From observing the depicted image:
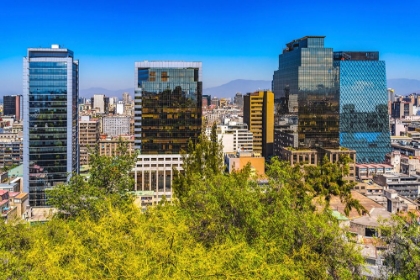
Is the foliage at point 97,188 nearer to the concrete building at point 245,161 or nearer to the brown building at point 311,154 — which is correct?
the concrete building at point 245,161

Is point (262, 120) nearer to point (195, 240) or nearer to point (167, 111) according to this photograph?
point (167, 111)

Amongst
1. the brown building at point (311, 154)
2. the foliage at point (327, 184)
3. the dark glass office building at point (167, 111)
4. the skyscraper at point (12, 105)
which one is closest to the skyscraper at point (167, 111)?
the dark glass office building at point (167, 111)

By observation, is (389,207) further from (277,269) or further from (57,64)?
(57,64)

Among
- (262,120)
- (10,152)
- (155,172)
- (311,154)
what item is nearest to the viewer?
(155,172)

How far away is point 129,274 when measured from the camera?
292 inches

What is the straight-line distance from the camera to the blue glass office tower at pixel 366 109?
82125mm

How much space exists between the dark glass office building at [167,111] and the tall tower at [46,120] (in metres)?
9.51

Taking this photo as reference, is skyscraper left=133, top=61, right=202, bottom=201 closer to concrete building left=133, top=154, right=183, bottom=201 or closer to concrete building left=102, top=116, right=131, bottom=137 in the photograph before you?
concrete building left=133, top=154, right=183, bottom=201

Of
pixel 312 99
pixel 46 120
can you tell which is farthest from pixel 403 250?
pixel 312 99

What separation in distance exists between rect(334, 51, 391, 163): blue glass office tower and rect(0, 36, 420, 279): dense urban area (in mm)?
224

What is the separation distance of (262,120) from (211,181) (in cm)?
7620

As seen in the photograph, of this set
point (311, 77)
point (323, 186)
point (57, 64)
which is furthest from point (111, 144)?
point (323, 186)

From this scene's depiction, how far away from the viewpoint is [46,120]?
55.2 m

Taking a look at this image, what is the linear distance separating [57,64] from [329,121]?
38.9 metres
